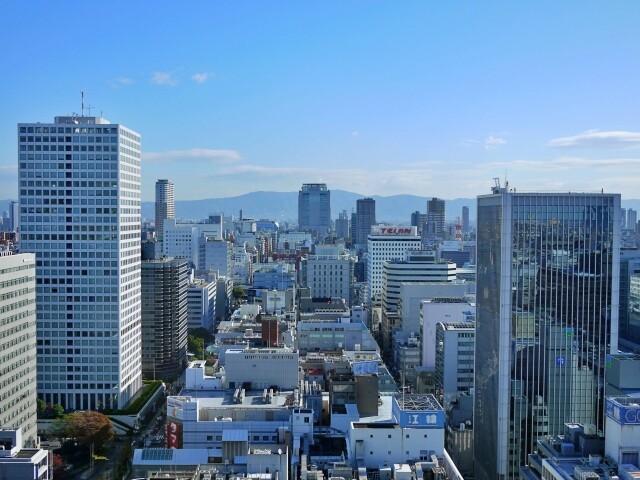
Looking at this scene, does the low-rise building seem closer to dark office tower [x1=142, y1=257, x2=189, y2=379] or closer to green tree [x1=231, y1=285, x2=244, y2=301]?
dark office tower [x1=142, y1=257, x2=189, y2=379]

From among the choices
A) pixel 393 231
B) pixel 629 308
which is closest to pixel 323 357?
pixel 629 308

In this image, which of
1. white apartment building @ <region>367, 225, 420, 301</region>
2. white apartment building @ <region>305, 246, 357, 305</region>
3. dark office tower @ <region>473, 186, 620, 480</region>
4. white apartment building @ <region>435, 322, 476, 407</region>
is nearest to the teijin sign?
white apartment building @ <region>367, 225, 420, 301</region>

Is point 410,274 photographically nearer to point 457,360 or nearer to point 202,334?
Result: point 202,334

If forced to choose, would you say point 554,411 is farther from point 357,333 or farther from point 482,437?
point 357,333

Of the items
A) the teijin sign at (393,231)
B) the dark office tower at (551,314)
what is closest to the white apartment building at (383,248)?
the teijin sign at (393,231)

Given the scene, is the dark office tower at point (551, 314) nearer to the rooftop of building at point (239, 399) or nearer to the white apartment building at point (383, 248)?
the rooftop of building at point (239, 399)

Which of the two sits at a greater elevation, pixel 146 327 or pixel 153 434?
pixel 146 327

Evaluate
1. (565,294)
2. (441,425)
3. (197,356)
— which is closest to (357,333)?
(197,356)
